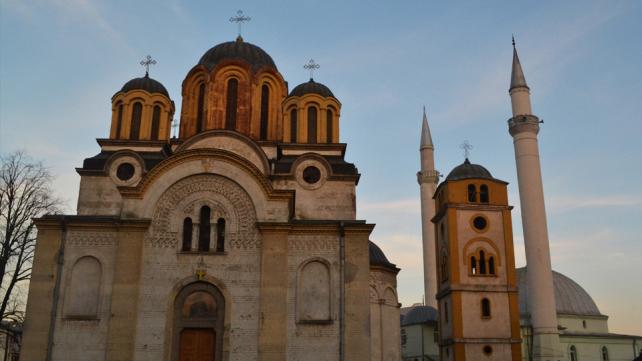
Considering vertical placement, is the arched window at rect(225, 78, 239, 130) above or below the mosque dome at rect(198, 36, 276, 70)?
below

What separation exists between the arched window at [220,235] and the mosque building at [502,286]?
464 inches

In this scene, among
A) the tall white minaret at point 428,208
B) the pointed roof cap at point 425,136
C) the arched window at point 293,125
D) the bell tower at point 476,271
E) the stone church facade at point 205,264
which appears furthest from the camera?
the pointed roof cap at point 425,136

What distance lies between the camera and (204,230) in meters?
19.5

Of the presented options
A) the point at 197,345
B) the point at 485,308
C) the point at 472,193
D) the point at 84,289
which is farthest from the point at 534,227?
the point at 84,289

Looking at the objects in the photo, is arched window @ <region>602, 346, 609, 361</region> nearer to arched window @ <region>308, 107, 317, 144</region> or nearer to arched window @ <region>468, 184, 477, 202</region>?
arched window @ <region>468, 184, 477, 202</region>

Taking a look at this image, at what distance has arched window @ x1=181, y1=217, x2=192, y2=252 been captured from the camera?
63.3ft

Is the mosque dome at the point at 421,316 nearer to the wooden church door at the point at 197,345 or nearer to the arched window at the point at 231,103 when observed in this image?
the arched window at the point at 231,103

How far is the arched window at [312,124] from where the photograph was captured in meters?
23.8

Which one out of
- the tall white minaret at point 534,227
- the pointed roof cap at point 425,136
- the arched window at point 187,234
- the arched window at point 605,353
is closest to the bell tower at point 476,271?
the tall white minaret at point 534,227

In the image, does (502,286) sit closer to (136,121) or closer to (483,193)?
(483,193)

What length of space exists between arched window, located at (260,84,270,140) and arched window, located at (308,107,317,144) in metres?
1.76

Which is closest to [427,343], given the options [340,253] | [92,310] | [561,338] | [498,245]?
[561,338]

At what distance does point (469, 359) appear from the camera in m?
25.8

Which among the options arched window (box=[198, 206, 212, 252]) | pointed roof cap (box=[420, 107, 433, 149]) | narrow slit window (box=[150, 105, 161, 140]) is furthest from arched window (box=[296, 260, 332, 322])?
pointed roof cap (box=[420, 107, 433, 149])
